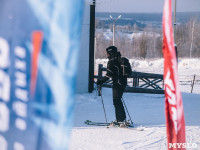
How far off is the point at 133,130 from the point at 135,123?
610 millimetres

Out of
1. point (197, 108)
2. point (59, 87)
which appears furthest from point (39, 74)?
point (197, 108)

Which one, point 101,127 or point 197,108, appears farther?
point 197,108

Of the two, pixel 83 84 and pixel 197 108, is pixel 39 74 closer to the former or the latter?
pixel 197 108

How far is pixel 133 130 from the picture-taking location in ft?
19.8

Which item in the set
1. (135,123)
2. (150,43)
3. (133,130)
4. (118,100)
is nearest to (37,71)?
(118,100)

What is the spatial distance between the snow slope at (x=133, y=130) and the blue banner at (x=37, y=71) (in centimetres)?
327

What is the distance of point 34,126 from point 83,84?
8.66 m

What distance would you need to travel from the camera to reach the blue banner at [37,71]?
70.5 inches

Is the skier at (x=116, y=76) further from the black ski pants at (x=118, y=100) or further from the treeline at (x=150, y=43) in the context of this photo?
the treeline at (x=150, y=43)

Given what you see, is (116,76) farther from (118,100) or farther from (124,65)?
(118,100)

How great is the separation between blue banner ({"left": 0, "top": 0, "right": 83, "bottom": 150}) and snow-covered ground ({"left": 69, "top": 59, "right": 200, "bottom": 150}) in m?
3.26

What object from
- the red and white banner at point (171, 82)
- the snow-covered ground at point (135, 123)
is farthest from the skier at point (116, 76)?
the red and white banner at point (171, 82)

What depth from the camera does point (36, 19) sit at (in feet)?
5.96

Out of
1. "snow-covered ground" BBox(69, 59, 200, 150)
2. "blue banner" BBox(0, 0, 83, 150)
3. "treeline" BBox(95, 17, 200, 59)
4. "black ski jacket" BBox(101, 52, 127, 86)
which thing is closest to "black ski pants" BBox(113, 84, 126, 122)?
"black ski jacket" BBox(101, 52, 127, 86)
